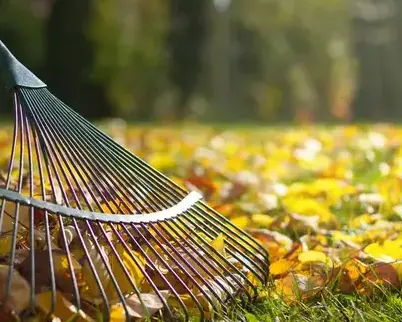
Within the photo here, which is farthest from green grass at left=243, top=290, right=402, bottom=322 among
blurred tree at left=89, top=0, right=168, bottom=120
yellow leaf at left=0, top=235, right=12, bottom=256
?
blurred tree at left=89, top=0, right=168, bottom=120

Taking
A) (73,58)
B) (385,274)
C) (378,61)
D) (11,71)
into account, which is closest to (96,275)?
(11,71)

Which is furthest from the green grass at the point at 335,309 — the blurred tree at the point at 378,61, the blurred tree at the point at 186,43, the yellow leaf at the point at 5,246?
the blurred tree at the point at 378,61

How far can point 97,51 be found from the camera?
12523mm

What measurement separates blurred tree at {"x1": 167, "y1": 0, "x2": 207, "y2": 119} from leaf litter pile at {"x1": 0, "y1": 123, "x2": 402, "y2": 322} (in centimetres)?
989

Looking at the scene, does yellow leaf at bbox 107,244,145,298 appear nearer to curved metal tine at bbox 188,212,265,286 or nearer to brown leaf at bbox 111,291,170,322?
brown leaf at bbox 111,291,170,322

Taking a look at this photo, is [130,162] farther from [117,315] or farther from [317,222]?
[317,222]

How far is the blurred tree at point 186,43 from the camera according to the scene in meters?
14.8

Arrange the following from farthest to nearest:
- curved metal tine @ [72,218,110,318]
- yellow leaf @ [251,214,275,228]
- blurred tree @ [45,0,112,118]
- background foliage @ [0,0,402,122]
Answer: background foliage @ [0,0,402,122] < blurred tree @ [45,0,112,118] < yellow leaf @ [251,214,275,228] < curved metal tine @ [72,218,110,318]

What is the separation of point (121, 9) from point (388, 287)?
13278 millimetres

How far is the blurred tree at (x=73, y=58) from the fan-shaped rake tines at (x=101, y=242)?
33.4 ft

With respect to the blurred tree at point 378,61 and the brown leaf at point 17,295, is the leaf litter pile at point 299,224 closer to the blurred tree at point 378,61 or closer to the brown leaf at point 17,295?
the brown leaf at point 17,295

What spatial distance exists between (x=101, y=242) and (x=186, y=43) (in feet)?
43.8

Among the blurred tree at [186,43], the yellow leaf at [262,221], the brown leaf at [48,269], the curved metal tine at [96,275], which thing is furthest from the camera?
the blurred tree at [186,43]

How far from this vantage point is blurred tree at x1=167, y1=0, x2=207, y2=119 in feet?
48.6
